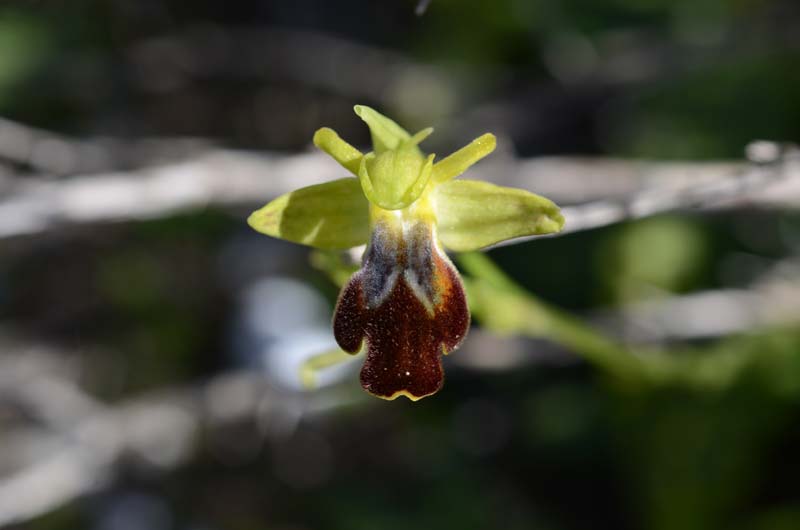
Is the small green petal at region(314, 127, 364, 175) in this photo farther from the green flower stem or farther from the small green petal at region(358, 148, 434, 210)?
the green flower stem

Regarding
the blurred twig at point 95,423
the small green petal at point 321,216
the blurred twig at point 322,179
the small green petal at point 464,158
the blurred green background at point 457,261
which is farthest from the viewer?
the blurred twig at point 95,423

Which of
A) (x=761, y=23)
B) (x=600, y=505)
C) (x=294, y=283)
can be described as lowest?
(x=600, y=505)

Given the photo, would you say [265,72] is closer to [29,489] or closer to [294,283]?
[294,283]

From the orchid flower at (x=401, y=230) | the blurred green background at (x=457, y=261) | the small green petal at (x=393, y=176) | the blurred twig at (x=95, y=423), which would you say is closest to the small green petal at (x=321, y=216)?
the orchid flower at (x=401, y=230)

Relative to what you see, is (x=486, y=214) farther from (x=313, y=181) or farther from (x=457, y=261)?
(x=313, y=181)

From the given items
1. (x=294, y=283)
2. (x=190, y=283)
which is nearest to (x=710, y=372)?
(x=294, y=283)

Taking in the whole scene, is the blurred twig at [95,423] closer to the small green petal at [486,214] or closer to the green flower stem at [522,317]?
the green flower stem at [522,317]
